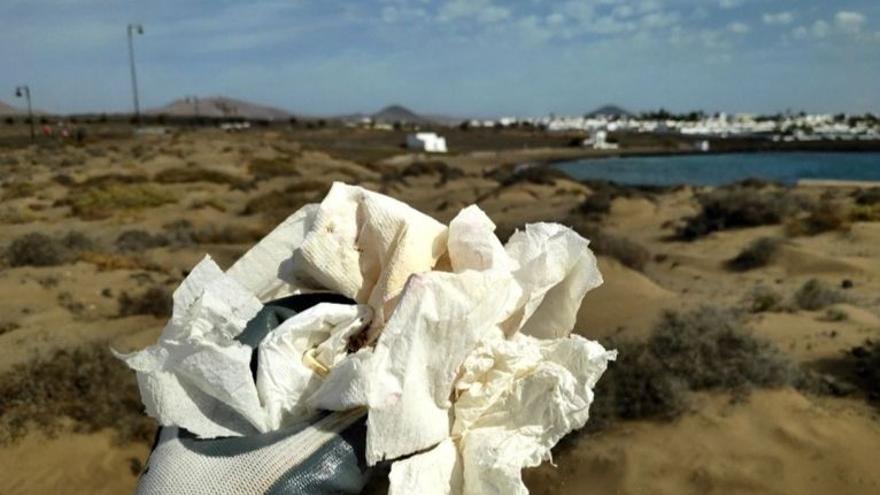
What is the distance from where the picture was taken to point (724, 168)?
54.2 meters

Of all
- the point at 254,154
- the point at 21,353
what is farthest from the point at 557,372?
the point at 254,154

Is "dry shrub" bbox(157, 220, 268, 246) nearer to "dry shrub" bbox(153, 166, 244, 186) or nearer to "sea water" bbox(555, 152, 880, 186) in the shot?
"dry shrub" bbox(153, 166, 244, 186)

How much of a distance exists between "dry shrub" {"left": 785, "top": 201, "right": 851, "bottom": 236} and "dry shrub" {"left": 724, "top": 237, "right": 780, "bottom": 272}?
2.74 metres

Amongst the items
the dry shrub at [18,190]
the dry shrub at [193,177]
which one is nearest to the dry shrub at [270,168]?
the dry shrub at [193,177]

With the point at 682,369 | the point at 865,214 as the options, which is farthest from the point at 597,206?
the point at 682,369

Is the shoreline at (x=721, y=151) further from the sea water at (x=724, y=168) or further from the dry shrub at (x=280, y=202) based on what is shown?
the dry shrub at (x=280, y=202)

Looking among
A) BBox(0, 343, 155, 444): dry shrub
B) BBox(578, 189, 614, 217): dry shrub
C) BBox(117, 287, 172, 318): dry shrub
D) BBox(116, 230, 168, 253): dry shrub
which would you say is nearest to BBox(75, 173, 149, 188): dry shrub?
BBox(116, 230, 168, 253): dry shrub

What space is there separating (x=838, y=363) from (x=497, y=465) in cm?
576

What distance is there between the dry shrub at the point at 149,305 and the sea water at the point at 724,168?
34.1 m

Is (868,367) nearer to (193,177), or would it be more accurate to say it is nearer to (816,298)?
(816,298)

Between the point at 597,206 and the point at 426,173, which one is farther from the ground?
the point at 597,206

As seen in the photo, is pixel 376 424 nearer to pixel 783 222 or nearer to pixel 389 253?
pixel 389 253

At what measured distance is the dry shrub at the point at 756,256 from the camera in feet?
40.0

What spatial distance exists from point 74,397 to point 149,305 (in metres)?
2.80
